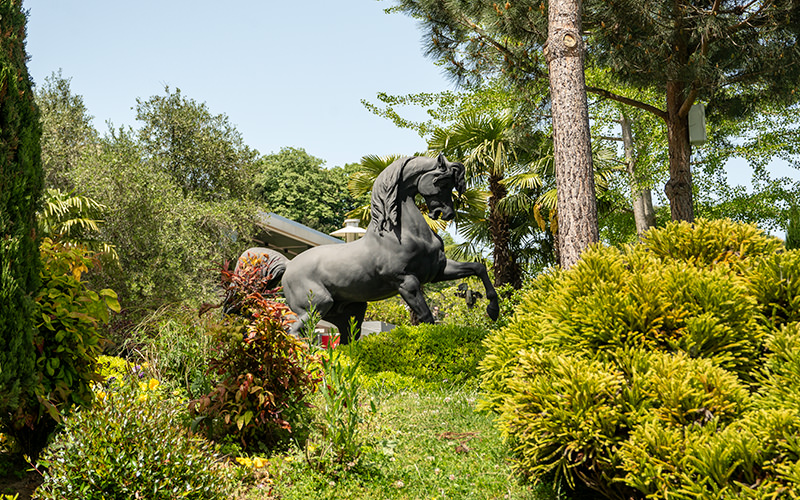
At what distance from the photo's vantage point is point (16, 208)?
3881 mm

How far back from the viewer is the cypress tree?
372 cm

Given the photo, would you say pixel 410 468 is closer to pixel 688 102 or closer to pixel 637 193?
pixel 688 102

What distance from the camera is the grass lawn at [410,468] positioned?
159 inches

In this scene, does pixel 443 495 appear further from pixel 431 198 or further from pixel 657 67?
pixel 657 67

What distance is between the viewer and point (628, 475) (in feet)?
9.79

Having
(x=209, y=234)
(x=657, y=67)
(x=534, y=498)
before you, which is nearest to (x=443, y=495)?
(x=534, y=498)

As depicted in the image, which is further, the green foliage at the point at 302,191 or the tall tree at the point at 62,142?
the green foliage at the point at 302,191

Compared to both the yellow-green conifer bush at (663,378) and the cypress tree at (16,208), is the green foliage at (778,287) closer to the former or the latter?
the yellow-green conifer bush at (663,378)

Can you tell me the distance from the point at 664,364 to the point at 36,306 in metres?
3.93

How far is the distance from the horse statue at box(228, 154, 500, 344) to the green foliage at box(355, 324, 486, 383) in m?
0.29

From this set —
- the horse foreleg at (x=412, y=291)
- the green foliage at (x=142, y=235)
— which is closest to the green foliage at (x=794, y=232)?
the horse foreleg at (x=412, y=291)

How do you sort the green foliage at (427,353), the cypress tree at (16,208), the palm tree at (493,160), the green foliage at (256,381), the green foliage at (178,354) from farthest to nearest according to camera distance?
the palm tree at (493,160)
the green foliage at (427,353)
the green foliage at (178,354)
the green foliage at (256,381)
the cypress tree at (16,208)

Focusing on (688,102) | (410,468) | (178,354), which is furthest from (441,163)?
(688,102)

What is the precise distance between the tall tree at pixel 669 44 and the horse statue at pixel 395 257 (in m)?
3.78
